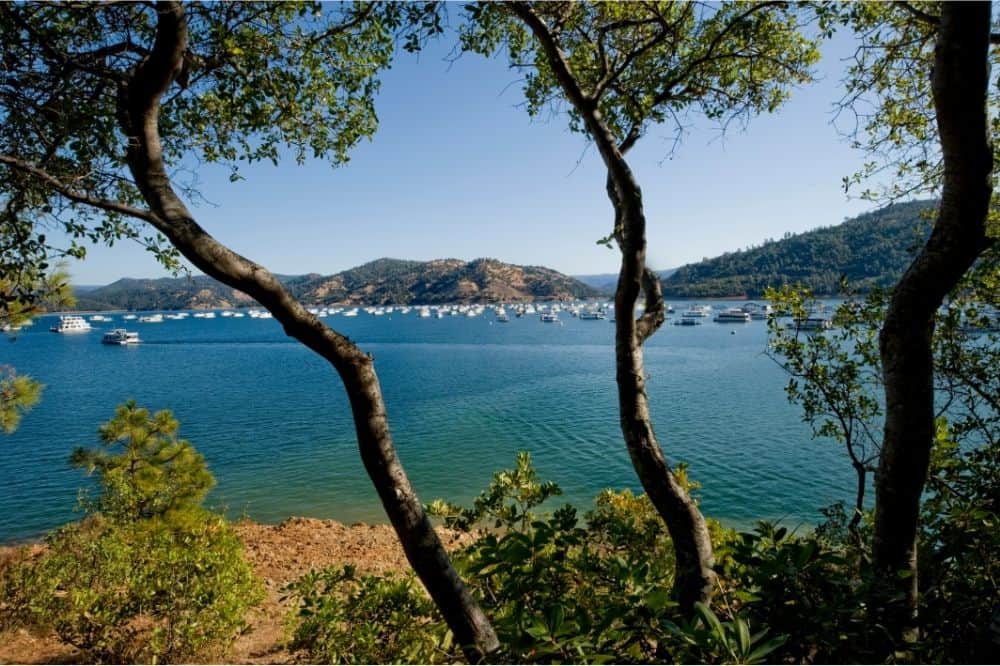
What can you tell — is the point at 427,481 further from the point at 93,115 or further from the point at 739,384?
the point at 739,384

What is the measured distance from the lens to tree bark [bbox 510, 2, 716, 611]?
127 inches

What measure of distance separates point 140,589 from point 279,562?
26.2 ft

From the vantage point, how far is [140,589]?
5137 millimetres

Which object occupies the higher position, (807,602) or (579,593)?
(807,602)

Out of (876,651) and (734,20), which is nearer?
(876,651)

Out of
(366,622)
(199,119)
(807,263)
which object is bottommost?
(366,622)

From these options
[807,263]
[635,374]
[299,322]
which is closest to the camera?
[299,322]

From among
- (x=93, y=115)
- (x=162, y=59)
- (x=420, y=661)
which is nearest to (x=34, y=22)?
(x=93, y=115)

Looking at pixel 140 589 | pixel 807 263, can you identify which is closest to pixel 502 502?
pixel 140 589

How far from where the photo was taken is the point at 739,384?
1506 inches

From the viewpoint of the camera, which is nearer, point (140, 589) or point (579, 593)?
point (579, 593)

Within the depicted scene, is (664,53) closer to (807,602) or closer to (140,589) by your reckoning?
(807,602)

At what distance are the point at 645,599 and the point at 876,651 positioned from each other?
91 centimetres

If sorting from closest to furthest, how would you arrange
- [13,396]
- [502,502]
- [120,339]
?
[502,502] → [13,396] → [120,339]
